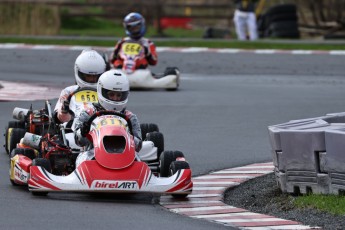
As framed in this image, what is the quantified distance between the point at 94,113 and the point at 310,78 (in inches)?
500

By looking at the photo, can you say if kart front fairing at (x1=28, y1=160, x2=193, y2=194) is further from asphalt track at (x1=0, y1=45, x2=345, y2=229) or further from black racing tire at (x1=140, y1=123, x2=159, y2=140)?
black racing tire at (x1=140, y1=123, x2=159, y2=140)

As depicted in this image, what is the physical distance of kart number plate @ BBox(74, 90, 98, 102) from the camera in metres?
12.5

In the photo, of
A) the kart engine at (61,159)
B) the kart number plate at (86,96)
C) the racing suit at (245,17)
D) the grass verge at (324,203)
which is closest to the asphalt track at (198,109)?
the kart engine at (61,159)

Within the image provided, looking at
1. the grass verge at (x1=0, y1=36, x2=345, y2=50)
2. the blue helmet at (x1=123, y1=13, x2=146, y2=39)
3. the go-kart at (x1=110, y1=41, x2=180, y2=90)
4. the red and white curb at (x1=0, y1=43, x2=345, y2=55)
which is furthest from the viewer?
the grass verge at (x1=0, y1=36, x2=345, y2=50)

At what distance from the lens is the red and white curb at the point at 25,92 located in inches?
755

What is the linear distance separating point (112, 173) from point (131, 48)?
11154mm

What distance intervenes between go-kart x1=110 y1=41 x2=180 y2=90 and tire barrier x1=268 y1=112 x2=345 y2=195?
32.9 ft

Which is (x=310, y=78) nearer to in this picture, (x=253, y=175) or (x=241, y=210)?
(x=253, y=175)

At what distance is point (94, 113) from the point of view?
11180mm

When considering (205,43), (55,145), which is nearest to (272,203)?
(55,145)

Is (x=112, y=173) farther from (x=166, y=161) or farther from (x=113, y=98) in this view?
(x=113, y=98)

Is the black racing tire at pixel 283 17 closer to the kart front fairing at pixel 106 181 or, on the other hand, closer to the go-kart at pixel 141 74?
the go-kart at pixel 141 74

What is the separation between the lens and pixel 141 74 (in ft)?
68.9

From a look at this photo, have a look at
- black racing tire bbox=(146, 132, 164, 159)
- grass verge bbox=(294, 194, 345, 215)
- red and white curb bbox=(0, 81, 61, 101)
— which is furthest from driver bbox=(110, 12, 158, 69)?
grass verge bbox=(294, 194, 345, 215)
